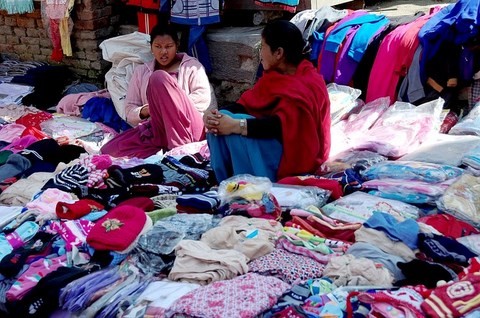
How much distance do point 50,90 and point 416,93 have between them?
3799 millimetres

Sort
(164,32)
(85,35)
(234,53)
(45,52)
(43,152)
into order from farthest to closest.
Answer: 1. (45,52)
2. (85,35)
3. (234,53)
4. (164,32)
5. (43,152)

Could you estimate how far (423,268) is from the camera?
2768 millimetres

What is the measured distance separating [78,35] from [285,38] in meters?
3.37

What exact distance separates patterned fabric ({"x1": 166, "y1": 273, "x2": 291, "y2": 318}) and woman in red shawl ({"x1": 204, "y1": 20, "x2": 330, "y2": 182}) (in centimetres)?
154

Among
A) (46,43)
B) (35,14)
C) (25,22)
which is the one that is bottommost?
(46,43)

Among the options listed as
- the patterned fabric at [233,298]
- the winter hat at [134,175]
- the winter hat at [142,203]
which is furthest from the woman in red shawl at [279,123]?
the patterned fabric at [233,298]

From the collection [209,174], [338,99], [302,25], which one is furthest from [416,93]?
[209,174]

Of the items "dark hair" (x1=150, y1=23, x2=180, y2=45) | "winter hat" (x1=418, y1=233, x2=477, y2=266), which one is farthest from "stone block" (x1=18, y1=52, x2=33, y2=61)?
"winter hat" (x1=418, y1=233, x2=477, y2=266)

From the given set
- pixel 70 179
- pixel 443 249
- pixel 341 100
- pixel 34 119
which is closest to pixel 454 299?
pixel 443 249

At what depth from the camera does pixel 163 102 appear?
5250 mm

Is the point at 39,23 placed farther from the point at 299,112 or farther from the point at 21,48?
the point at 299,112

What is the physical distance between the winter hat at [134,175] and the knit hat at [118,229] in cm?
86

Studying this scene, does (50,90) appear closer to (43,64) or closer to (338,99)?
(43,64)

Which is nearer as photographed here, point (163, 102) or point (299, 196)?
point (299, 196)
